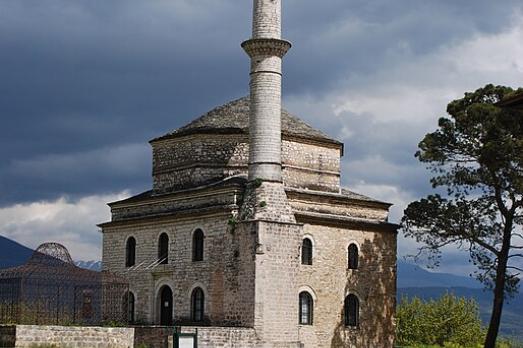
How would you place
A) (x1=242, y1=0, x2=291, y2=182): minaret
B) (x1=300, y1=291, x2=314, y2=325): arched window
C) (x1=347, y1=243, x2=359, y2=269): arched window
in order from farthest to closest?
(x1=347, y1=243, x2=359, y2=269): arched window, (x1=300, y1=291, x2=314, y2=325): arched window, (x1=242, y1=0, x2=291, y2=182): minaret

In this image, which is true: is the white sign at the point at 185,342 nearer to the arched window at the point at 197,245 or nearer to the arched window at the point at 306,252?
the arched window at the point at 197,245

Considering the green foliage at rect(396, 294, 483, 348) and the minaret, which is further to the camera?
the green foliage at rect(396, 294, 483, 348)

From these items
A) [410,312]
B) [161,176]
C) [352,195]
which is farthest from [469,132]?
[410,312]

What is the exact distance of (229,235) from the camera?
31797 millimetres

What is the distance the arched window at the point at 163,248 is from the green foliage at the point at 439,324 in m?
15.4

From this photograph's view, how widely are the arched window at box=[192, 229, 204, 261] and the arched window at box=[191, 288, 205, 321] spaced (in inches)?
45.6

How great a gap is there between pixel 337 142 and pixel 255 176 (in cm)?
604

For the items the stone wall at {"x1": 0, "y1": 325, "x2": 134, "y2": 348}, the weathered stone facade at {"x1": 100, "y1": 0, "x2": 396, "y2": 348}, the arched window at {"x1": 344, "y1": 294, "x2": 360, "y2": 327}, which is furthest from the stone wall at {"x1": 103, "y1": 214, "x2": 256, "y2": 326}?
the arched window at {"x1": 344, "y1": 294, "x2": 360, "y2": 327}

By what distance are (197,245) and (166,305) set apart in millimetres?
2776

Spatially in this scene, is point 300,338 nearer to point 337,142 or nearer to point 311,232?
point 311,232

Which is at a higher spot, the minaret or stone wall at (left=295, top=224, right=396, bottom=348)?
the minaret

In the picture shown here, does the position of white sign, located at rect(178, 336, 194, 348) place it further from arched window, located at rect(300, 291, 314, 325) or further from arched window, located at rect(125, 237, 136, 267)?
arched window, located at rect(125, 237, 136, 267)

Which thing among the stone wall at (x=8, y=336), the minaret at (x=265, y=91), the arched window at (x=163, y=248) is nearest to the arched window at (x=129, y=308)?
the arched window at (x=163, y=248)

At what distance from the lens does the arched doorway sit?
34.2m
